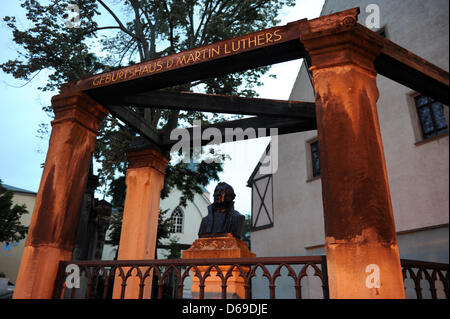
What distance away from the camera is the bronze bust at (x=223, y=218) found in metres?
4.88

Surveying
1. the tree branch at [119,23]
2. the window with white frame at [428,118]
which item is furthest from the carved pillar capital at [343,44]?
the tree branch at [119,23]

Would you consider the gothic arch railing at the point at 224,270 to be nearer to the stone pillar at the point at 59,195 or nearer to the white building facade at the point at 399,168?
the stone pillar at the point at 59,195

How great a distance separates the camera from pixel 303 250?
1109 centimetres

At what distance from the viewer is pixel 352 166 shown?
2.97 m

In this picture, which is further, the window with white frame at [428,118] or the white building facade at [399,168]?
the window with white frame at [428,118]

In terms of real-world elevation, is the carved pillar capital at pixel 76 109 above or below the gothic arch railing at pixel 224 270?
above

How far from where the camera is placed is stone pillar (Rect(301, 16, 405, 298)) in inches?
106

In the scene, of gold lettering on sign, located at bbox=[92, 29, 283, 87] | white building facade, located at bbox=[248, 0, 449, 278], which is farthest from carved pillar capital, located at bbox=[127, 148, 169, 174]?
white building facade, located at bbox=[248, 0, 449, 278]

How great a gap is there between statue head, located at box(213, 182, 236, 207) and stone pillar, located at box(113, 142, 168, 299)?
1.99 meters

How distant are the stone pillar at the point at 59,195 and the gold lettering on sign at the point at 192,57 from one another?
563 millimetres

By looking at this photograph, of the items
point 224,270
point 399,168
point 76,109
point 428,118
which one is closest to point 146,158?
point 76,109

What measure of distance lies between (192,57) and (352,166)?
8.07 ft
